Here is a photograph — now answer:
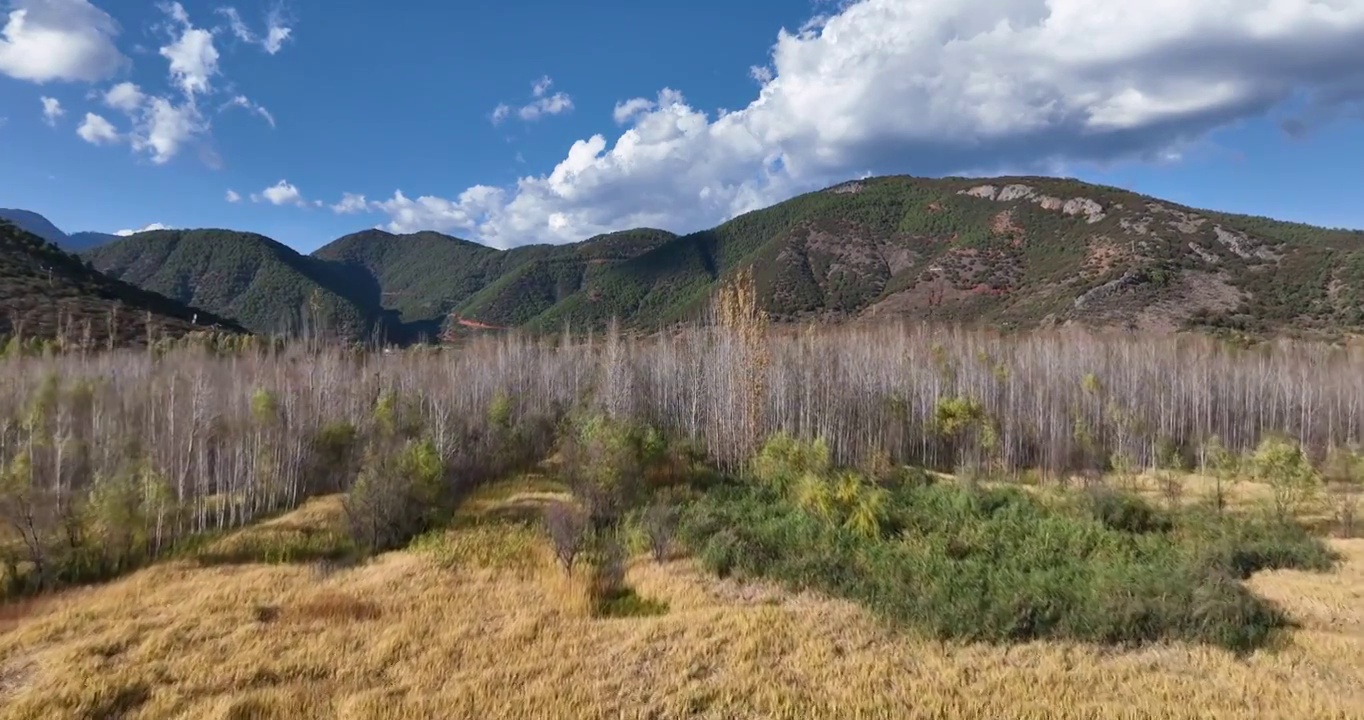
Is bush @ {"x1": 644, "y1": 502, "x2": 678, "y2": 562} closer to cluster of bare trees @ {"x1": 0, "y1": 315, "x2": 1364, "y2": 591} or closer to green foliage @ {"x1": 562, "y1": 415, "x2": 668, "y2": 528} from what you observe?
green foliage @ {"x1": 562, "y1": 415, "x2": 668, "y2": 528}

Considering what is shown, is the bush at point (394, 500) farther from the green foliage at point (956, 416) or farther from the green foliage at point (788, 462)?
the green foliage at point (956, 416)

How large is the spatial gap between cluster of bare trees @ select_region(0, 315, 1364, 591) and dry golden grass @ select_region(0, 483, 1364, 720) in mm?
5099

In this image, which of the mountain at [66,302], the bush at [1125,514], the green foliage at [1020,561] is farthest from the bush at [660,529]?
the mountain at [66,302]

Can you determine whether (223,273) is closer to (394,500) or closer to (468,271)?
(468,271)

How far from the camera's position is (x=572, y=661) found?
9.92 metres

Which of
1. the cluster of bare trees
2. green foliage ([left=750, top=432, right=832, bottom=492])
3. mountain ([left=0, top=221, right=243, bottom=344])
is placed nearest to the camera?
the cluster of bare trees

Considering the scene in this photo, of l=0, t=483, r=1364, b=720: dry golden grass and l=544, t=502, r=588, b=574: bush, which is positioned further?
l=544, t=502, r=588, b=574: bush

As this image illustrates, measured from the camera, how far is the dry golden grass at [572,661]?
854cm

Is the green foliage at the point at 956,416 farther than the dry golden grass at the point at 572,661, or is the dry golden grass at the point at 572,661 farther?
the green foliage at the point at 956,416

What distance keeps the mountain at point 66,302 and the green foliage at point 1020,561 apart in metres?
36.1

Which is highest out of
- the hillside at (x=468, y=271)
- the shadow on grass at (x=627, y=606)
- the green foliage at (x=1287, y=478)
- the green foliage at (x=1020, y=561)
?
the hillside at (x=468, y=271)

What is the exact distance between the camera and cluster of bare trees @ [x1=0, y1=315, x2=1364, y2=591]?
17.7m

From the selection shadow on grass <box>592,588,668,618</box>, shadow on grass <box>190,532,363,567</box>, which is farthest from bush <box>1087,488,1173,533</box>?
shadow on grass <box>190,532,363,567</box>

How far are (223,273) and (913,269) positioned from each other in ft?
281
